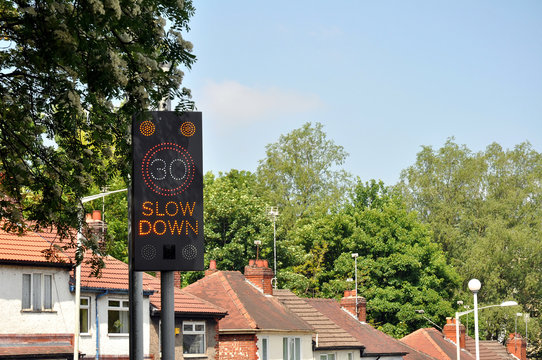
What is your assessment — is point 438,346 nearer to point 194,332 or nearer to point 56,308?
point 194,332

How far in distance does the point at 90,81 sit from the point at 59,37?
0.82 meters

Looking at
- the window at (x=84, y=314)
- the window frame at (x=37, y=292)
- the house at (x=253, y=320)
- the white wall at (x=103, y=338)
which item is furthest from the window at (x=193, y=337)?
the window frame at (x=37, y=292)

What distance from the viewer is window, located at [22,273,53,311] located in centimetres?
3366

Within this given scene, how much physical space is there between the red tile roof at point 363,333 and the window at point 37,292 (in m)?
23.9

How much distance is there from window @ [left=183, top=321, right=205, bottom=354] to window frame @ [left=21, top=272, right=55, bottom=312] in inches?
305

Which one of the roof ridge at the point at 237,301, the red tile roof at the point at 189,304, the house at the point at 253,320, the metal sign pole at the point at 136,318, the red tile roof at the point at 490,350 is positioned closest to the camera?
the metal sign pole at the point at 136,318

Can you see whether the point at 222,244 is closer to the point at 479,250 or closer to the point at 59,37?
the point at 479,250

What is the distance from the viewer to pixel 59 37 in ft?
34.1

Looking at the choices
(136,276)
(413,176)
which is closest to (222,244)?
(413,176)

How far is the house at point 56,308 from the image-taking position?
32.9m

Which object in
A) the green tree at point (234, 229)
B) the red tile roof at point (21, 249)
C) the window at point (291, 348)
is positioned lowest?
the window at point (291, 348)

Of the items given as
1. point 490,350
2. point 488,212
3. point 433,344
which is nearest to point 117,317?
point 433,344

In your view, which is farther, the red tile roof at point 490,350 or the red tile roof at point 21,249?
the red tile roof at point 490,350

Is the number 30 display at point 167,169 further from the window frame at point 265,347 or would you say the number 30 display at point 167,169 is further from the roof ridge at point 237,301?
the window frame at point 265,347
